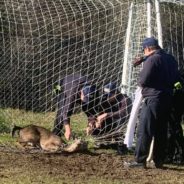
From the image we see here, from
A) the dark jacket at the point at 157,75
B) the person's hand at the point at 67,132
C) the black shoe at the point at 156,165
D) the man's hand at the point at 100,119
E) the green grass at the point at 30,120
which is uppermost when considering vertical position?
the dark jacket at the point at 157,75

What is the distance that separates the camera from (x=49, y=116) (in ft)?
42.7

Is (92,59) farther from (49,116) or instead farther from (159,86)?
(159,86)

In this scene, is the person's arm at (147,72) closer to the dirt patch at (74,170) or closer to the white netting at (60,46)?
the dirt patch at (74,170)

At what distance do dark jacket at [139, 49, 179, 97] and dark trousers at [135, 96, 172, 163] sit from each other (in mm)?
97

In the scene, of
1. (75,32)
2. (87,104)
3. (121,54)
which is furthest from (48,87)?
(87,104)

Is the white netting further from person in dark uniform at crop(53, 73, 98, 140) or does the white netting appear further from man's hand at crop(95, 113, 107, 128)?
person in dark uniform at crop(53, 73, 98, 140)

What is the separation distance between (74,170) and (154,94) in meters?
1.33

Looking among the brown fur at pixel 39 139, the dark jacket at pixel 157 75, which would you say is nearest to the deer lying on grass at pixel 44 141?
the brown fur at pixel 39 139

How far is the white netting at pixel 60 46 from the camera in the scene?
10.7 m

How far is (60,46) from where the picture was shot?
12852mm

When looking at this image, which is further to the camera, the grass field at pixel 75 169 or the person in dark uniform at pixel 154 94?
the person in dark uniform at pixel 154 94

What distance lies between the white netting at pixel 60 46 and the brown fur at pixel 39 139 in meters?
0.88

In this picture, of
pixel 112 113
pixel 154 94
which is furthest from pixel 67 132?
pixel 154 94

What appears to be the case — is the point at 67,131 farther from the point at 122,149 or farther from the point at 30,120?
the point at 30,120
